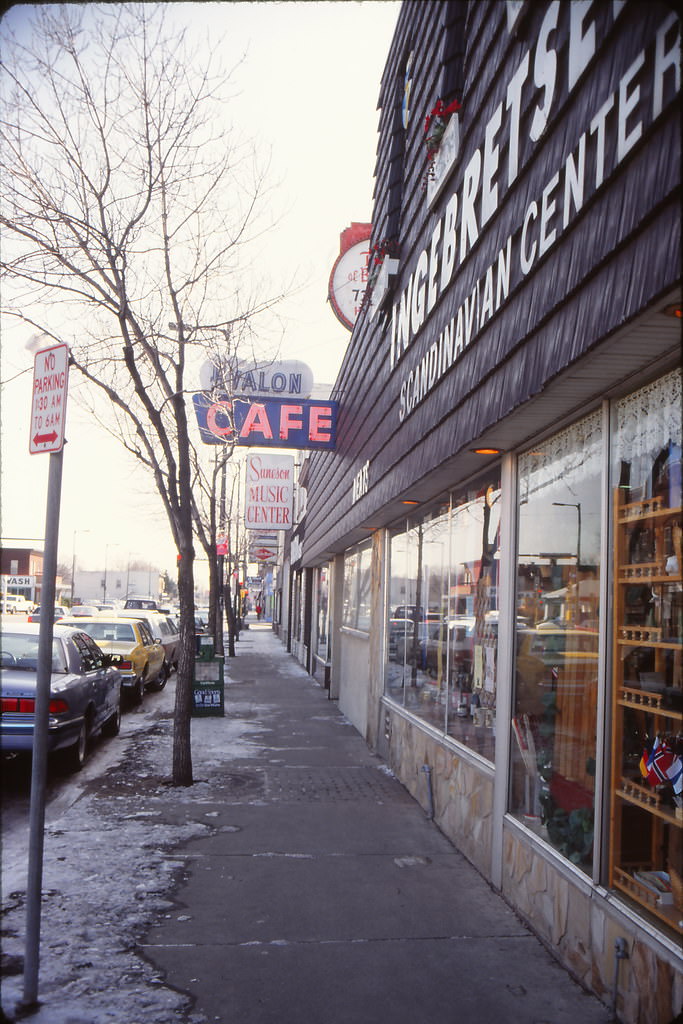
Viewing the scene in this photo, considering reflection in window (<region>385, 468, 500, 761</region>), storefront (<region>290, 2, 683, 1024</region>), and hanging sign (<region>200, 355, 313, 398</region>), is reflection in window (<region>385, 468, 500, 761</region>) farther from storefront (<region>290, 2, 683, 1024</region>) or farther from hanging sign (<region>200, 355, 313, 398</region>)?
hanging sign (<region>200, 355, 313, 398</region>)

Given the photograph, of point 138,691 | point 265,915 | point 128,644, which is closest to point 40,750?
point 265,915

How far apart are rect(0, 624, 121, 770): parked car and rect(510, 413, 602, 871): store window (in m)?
4.11

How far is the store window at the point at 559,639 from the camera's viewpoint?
172 inches

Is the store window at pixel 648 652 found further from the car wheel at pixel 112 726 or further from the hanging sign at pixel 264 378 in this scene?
the car wheel at pixel 112 726

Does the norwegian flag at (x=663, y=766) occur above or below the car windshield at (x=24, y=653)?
above

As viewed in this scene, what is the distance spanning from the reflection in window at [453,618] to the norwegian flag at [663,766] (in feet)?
7.14

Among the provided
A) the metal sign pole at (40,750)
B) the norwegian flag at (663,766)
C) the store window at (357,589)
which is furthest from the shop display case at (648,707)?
the store window at (357,589)

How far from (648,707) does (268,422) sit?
Result: 29.1ft

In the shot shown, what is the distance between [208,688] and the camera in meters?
13.6

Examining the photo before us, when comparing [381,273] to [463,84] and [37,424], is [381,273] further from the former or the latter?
[37,424]

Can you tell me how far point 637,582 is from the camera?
3.85 m

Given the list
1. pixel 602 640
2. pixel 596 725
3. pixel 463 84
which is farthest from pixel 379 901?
pixel 463 84

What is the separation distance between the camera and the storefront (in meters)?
3.17

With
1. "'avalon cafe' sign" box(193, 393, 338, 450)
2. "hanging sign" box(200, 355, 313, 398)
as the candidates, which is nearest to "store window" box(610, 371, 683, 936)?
"'avalon cafe' sign" box(193, 393, 338, 450)
